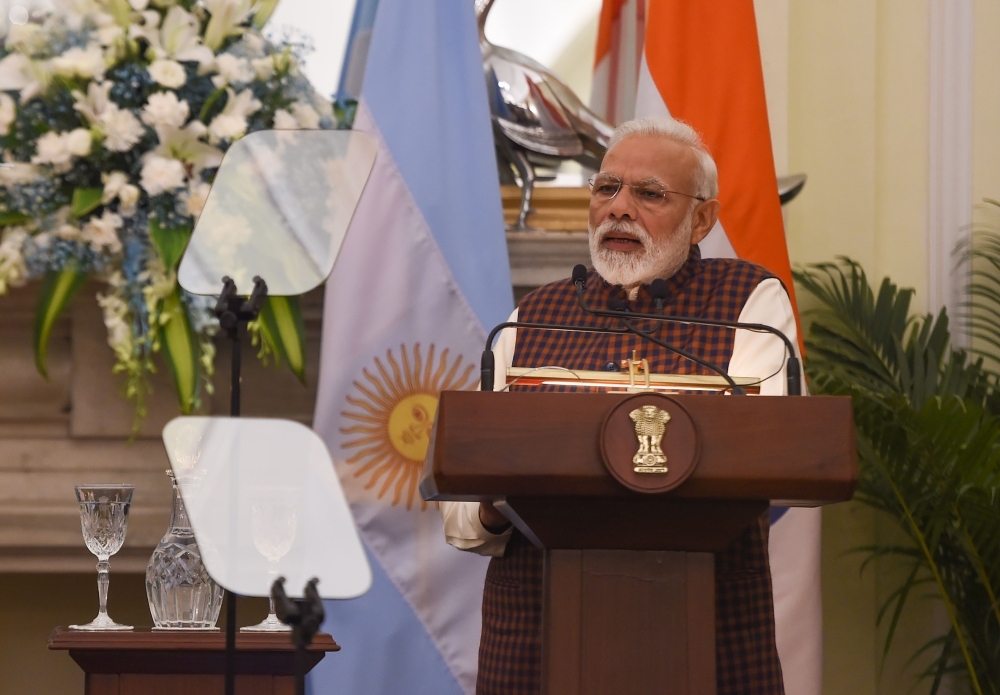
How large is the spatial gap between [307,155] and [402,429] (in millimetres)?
1225

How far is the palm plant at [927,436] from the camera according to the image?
2.65m

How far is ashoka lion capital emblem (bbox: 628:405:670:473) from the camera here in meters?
1.27

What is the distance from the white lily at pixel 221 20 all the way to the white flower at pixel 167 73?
142 mm

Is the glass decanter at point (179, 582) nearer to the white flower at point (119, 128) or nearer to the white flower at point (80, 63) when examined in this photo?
the white flower at point (119, 128)

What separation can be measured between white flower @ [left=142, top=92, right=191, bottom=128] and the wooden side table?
1108mm

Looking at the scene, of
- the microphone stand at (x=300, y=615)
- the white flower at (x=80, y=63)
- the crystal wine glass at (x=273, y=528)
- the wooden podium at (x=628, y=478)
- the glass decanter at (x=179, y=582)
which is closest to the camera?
the microphone stand at (x=300, y=615)

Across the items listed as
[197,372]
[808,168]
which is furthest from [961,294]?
[197,372]

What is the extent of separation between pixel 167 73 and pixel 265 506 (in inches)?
62.0

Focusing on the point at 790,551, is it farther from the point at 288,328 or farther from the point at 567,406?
the point at 567,406

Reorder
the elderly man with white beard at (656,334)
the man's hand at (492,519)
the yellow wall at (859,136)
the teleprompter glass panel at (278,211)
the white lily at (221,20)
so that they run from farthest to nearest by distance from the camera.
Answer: the yellow wall at (859,136)
the white lily at (221,20)
the elderly man with white beard at (656,334)
the man's hand at (492,519)
the teleprompter glass panel at (278,211)

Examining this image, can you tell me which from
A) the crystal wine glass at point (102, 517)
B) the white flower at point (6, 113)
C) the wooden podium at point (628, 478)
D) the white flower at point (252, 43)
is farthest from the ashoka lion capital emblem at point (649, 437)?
the white flower at point (6, 113)

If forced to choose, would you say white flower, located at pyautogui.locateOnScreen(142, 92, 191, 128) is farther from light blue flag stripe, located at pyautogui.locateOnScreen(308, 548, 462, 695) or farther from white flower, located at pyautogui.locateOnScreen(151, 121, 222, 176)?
light blue flag stripe, located at pyautogui.locateOnScreen(308, 548, 462, 695)

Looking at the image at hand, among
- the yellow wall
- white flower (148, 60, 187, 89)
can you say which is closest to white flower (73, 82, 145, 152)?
white flower (148, 60, 187, 89)

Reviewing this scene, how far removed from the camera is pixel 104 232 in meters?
2.62
